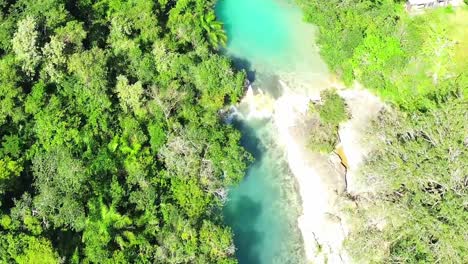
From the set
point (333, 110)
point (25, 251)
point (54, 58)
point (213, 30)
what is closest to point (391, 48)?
point (333, 110)

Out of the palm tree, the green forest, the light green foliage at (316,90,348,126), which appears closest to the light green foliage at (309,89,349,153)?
the light green foliage at (316,90,348,126)

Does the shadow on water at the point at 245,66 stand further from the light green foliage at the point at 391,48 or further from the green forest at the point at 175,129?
the light green foliage at the point at 391,48

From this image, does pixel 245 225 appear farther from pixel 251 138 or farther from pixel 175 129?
pixel 175 129

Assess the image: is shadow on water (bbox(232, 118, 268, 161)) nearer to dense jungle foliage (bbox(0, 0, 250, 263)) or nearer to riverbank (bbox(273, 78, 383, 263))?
riverbank (bbox(273, 78, 383, 263))

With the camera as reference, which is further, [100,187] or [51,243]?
[100,187]

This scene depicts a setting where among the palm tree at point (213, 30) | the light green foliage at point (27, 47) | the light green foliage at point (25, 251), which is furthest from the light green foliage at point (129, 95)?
the light green foliage at point (25, 251)

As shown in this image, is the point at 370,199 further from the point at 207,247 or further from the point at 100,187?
the point at 100,187

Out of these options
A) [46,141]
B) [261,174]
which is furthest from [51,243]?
[261,174]
